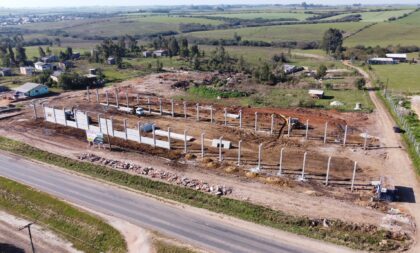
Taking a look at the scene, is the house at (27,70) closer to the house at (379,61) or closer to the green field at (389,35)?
the house at (379,61)

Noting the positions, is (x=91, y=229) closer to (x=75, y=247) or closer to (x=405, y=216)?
(x=75, y=247)

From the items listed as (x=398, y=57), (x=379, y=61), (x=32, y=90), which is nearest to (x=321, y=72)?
(x=379, y=61)

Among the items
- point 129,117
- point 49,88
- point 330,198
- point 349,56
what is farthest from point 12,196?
point 349,56

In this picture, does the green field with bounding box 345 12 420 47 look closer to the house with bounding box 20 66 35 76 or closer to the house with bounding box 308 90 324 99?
the house with bounding box 308 90 324 99

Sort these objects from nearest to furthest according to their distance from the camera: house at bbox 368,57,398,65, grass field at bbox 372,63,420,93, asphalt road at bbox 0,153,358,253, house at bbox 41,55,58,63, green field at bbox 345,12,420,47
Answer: asphalt road at bbox 0,153,358,253
grass field at bbox 372,63,420,93
house at bbox 368,57,398,65
house at bbox 41,55,58,63
green field at bbox 345,12,420,47

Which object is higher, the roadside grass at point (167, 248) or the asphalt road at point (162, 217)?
the asphalt road at point (162, 217)

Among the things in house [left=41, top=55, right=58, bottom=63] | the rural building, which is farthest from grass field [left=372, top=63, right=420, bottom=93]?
house [left=41, top=55, right=58, bottom=63]

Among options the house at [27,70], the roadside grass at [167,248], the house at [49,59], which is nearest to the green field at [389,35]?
the house at [49,59]
